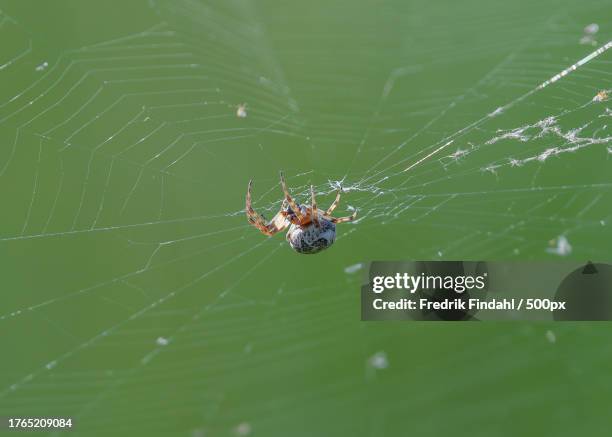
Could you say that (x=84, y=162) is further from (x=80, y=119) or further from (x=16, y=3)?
(x=16, y=3)

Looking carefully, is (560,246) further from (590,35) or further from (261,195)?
(261,195)

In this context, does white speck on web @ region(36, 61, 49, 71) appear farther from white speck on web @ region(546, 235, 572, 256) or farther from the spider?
white speck on web @ region(546, 235, 572, 256)

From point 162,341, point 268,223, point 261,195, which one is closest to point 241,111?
point 261,195

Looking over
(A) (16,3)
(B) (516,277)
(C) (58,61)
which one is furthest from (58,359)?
(B) (516,277)

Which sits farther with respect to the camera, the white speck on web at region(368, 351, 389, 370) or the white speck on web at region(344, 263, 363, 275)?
the white speck on web at region(344, 263, 363, 275)

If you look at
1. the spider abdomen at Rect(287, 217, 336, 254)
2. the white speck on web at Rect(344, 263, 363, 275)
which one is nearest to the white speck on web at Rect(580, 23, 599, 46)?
the spider abdomen at Rect(287, 217, 336, 254)

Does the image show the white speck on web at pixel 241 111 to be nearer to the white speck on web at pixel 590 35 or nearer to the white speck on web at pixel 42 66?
the white speck on web at pixel 42 66
